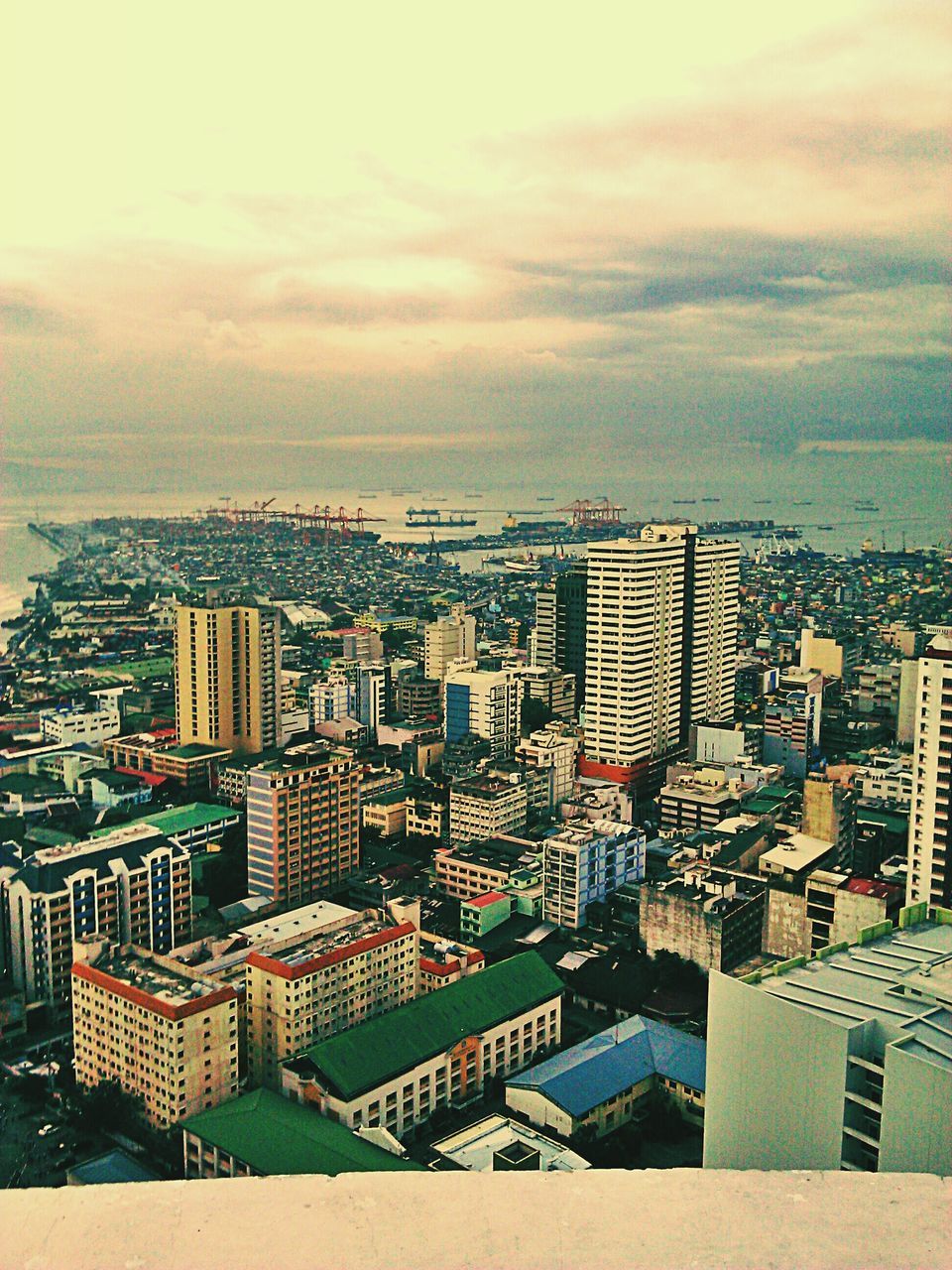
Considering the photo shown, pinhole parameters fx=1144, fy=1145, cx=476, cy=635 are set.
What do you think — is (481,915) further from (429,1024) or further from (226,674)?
(226,674)

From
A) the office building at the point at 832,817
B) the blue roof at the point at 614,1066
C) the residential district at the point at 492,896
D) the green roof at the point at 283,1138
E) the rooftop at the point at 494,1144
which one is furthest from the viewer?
the office building at the point at 832,817

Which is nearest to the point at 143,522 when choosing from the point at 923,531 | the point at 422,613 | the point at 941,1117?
the point at 422,613

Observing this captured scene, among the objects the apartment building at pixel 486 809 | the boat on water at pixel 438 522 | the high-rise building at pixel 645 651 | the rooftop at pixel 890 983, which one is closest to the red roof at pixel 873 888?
the apartment building at pixel 486 809

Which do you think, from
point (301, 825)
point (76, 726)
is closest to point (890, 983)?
point (301, 825)

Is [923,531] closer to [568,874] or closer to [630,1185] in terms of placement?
[568,874]

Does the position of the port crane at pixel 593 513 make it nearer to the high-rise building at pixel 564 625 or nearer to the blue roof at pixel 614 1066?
the high-rise building at pixel 564 625
